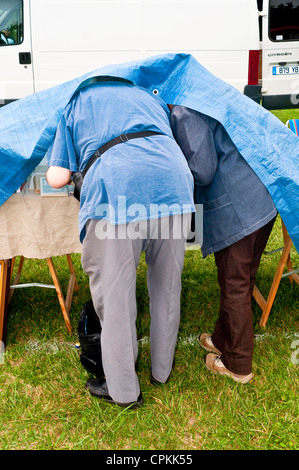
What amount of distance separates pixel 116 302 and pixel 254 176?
818mm

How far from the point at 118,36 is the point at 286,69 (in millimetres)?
2455

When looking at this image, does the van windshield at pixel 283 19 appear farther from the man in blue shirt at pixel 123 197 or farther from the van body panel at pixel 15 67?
the man in blue shirt at pixel 123 197

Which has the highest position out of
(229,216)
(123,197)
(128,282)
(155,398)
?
(123,197)

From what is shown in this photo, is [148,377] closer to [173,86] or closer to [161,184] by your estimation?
[161,184]

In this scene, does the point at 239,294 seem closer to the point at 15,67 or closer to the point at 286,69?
the point at 15,67

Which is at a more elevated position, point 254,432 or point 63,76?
point 63,76

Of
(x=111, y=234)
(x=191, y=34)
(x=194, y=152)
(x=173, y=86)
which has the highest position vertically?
(x=191, y=34)

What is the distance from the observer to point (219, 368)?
8.04ft

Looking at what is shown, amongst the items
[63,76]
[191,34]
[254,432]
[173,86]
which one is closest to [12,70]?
[63,76]

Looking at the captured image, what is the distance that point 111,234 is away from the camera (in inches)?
74.1

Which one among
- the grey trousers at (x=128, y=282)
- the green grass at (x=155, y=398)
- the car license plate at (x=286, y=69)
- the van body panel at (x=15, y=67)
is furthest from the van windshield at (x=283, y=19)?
the grey trousers at (x=128, y=282)

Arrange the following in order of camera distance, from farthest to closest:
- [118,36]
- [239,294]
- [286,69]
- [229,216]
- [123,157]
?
1. [286,69]
2. [118,36]
3. [239,294]
4. [229,216]
5. [123,157]

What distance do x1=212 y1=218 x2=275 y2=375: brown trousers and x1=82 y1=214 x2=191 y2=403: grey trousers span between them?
0.28 m

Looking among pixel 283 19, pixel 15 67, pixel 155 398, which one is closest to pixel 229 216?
pixel 155 398
